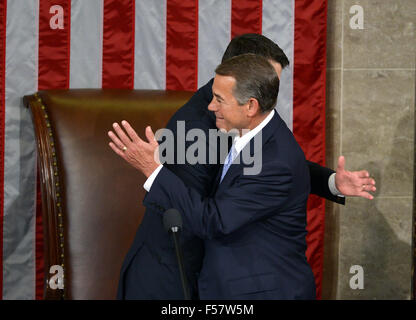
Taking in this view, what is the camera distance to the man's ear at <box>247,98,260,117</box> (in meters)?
1.78

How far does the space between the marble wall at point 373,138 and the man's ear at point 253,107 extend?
1520 mm

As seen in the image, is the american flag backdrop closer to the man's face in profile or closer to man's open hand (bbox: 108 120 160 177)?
the man's face in profile

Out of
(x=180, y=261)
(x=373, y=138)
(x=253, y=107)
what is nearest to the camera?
(x=180, y=261)

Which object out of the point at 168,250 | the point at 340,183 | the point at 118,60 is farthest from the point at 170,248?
the point at 118,60

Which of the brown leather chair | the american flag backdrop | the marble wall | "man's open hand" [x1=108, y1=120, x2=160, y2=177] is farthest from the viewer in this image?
the marble wall

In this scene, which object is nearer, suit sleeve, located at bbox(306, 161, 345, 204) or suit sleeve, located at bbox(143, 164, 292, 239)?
suit sleeve, located at bbox(143, 164, 292, 239)

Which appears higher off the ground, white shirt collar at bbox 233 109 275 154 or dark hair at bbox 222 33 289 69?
dark hair at bbox 222 33 289 69

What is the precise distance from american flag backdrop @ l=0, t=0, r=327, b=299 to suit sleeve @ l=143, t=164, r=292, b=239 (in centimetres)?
142

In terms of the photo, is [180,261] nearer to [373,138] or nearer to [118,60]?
[118,60]

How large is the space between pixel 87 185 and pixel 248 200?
1.00 metres

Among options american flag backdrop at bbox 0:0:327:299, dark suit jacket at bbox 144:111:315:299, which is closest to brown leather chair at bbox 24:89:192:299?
american flag backdrop at bbox 0:0:327:299

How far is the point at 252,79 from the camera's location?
176 cm

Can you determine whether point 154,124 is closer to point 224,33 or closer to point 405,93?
point 224,33

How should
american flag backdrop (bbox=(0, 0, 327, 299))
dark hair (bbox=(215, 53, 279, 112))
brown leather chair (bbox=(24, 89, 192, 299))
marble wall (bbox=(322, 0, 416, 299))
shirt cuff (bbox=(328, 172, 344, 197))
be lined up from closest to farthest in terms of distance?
dark hair (bbox=(215, 53, 279, 112)) < shirt cuff (bbox=(328, 172, 344, 197)) < brown leather chair (bbox=(24, 89, 192, 299)) < american flag backdrop (bbox=(0, 0, 327, 299)) < marble wall (bbox=(322, 0, 416, 299))
